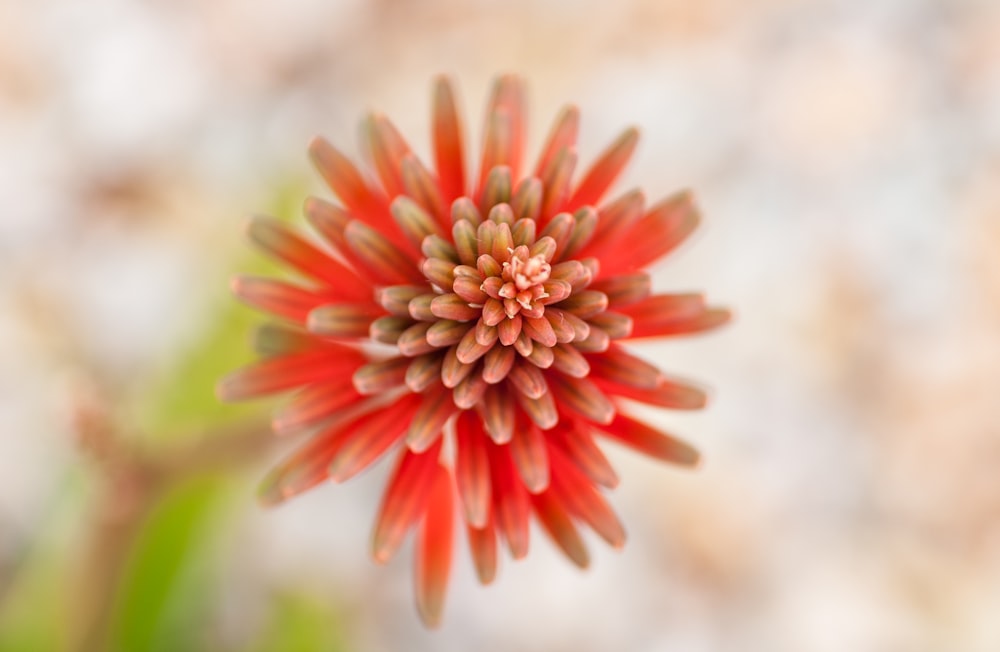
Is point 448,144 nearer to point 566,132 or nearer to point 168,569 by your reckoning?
point 566,132

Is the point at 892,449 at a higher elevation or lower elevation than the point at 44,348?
higher

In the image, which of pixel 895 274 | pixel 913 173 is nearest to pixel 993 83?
pixel 913 173

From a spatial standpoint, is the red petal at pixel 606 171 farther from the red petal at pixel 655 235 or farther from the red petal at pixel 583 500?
the red petal at pixel 583 500

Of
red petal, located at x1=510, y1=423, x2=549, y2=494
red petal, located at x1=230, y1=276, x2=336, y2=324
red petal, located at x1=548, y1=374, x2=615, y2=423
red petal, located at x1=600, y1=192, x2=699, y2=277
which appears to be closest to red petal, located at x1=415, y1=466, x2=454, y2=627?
red petal, located at x1=510, y1=423, x2=549, y2=494

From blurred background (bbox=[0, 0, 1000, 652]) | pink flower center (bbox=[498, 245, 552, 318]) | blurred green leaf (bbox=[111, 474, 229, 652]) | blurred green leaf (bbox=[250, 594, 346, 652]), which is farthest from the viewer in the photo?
blurred background (bbox=[0, 0, 1000, 652])

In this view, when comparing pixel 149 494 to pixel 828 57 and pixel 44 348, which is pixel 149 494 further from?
pixel 828 57

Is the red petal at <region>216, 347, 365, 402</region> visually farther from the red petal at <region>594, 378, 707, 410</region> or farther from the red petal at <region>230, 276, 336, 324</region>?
the red petal at <region>594, 378, 707, 410</region>
